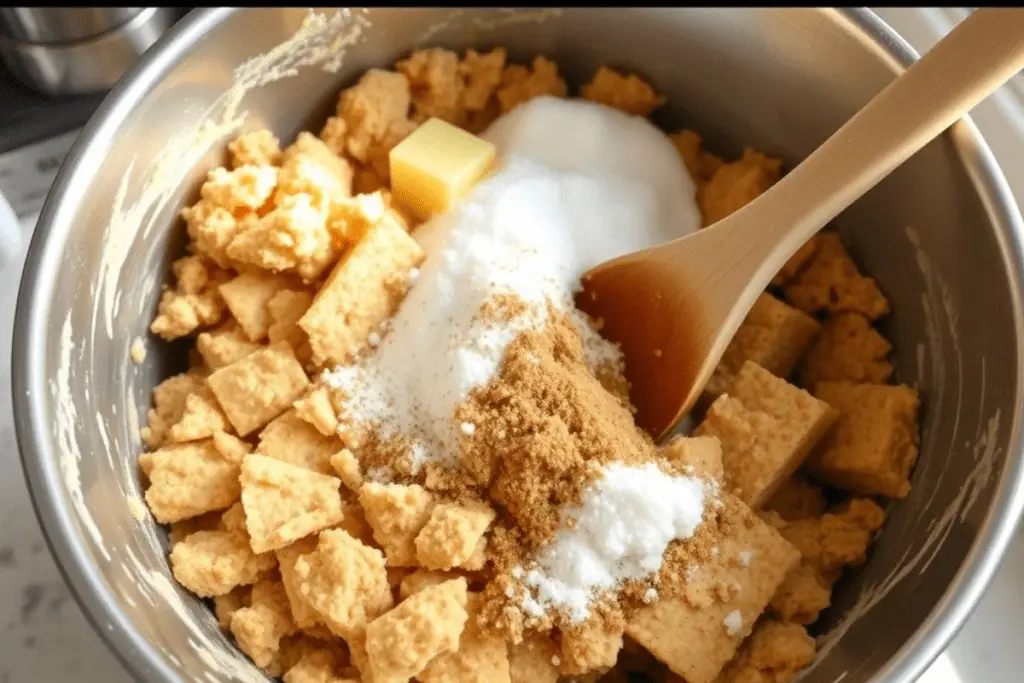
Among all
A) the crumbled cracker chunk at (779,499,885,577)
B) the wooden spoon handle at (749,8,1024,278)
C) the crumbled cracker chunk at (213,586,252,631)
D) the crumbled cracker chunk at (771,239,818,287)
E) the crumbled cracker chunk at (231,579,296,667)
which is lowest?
the crumbled cracker chunk at (213,586,252,631)

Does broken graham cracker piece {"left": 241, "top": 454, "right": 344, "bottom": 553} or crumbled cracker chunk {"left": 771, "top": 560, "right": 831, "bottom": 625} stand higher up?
crumbled cracker chunk {"left": 771, "top": 560, "right": 831, "bottom": 625}

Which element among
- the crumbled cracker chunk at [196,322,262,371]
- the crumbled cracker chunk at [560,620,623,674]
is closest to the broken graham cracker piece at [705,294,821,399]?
the crumbled cracker chunk at [560,620,623,674]

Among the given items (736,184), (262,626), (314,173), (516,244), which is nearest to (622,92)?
(736,184)

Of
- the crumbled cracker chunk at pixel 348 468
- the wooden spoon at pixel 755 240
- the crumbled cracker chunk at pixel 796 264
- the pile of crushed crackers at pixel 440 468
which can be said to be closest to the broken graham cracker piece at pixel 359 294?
the pile of crushed crackers at pixel 440 468

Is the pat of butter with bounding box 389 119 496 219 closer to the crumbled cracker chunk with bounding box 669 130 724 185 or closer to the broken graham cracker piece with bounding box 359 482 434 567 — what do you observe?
the crumbled cracker chunk with bounding box 669 130 724 185

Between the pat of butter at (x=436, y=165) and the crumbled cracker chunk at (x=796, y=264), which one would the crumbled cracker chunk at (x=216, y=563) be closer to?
the pat of butter at (x=436, y=165)

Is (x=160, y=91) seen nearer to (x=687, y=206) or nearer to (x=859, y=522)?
(x=687, y=206)

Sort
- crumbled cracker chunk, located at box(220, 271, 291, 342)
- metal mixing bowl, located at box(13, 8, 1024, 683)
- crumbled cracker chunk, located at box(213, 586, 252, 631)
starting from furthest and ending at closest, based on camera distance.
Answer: crumbled cracker chunk, located at box(220, 271, 291, 342), crumbled cracker chunk, located at box(213, 586, 252, 631), metal mixing bowl, located at box(13, 8, 1024, 683)

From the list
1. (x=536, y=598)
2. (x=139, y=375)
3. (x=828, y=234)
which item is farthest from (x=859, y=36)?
(x=139, y=375)
